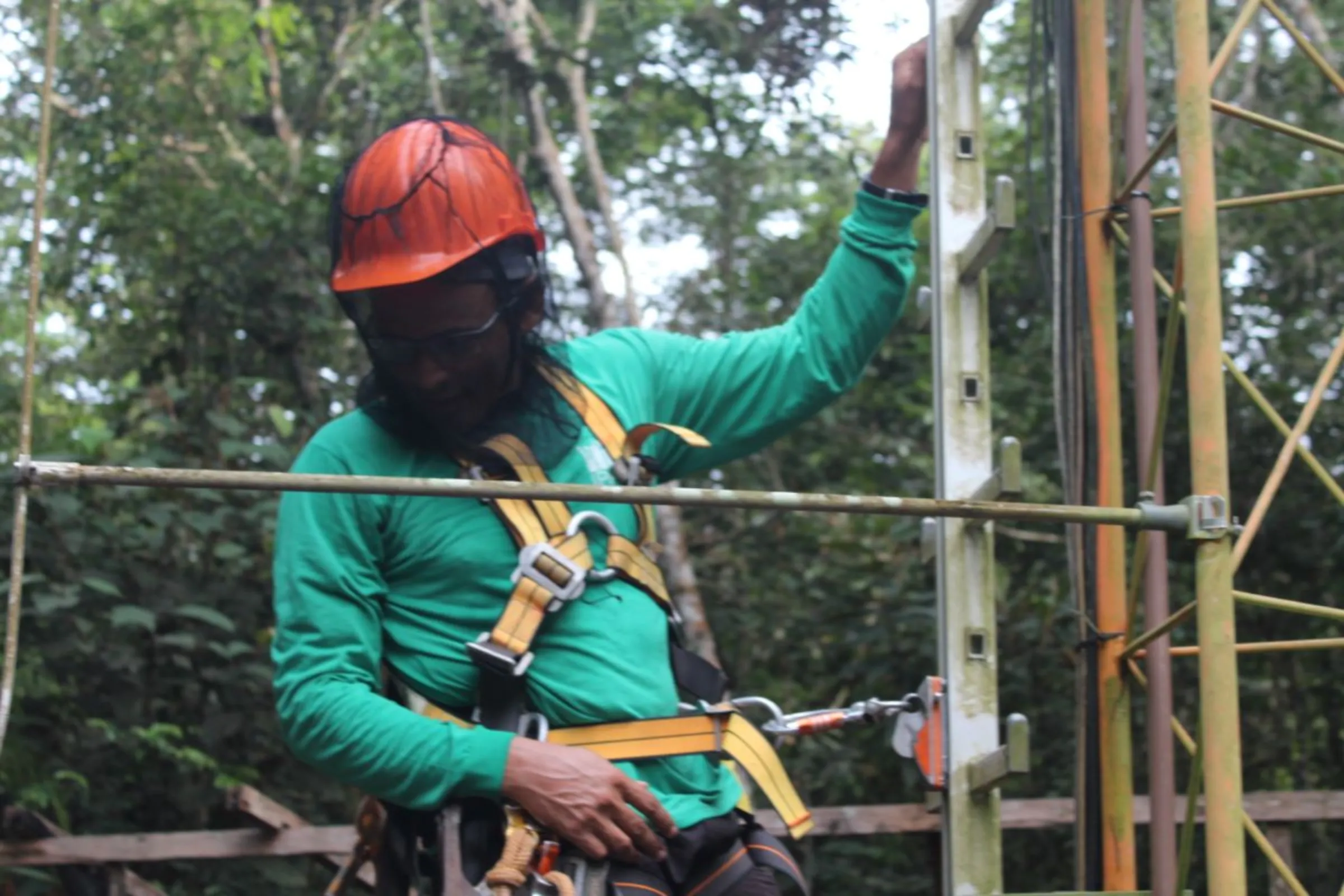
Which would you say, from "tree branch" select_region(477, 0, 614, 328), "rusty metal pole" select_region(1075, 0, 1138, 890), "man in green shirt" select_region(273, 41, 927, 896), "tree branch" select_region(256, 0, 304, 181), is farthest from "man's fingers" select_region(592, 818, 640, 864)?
"tree branch" select_region(256, 0, 304, 181)

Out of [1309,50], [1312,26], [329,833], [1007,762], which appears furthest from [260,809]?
[1312,26]

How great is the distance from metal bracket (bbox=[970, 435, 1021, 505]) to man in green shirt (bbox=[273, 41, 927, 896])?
1.02 feet

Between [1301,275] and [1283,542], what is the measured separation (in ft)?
3.34

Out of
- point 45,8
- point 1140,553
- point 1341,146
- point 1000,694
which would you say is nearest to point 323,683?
point 1140,553

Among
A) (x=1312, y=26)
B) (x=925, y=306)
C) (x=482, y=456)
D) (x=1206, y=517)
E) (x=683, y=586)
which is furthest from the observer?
(x=1312, y=26)

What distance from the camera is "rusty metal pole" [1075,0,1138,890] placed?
3.39 metres

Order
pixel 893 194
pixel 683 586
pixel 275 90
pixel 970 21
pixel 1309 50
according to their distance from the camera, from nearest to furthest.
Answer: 1. pixel 893 194
2. pixel 970 21
3. pixel 1309 50
4. pixel 683 586
5. pixel 275 90

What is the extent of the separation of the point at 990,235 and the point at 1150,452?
642 mm

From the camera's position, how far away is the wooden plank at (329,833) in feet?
15.5

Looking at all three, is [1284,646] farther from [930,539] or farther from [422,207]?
[422,207]

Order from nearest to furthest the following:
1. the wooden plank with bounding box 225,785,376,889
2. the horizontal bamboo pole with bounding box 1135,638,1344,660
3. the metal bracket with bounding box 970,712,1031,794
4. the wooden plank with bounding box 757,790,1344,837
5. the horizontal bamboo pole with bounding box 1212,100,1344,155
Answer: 1. the metal bracket with bounding box 970,712,1031,794
2. the horizontal bamboo pole with bounding box 1135,638,1344,660
3. the horizontal bamboo pole with bounding box 1212,100,1344,155
4. the wooden plank with bounding box 225,785,376,889
5. the wooden plank with bounding box 757,790,1344,837

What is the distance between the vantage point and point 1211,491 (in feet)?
8.02

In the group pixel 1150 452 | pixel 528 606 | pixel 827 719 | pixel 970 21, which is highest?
pixel 970 21

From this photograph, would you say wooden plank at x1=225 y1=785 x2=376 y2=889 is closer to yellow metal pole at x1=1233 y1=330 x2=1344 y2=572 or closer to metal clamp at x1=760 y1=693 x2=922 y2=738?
metal clamp at x1=760 y1=693 x2=922 y2=738
